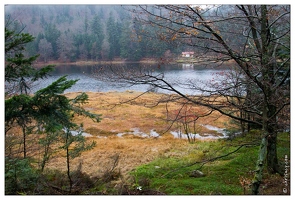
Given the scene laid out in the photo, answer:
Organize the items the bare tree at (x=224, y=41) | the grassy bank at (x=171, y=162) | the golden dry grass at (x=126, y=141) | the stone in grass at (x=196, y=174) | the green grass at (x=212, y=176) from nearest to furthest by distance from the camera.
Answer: the bare tree at (x=224, y=41) < the green grass at (x=212, y=176) < the grassy bank at (x=171, y=162) < the stone in grass at (x=196, y=174) < the golden dry grass at (x=126, y=141)

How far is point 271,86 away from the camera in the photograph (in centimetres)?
476

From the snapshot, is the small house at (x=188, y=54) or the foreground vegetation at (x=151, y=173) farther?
the small house at (x=188, y=54)

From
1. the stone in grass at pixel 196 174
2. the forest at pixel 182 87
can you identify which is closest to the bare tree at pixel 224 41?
the forest at pixel 182 87

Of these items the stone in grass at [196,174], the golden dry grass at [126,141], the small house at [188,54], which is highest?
the small house at [188,54]

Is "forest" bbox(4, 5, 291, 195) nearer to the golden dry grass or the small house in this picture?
the small house

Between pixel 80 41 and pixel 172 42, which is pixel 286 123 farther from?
pixel 80 41

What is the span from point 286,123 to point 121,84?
3333 millimetres

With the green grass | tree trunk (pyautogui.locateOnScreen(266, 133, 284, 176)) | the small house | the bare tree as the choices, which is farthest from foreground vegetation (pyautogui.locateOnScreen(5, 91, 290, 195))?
the small house

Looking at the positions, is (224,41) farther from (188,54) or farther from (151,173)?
(151,173)

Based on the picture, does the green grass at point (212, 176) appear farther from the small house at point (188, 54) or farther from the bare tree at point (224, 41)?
the small house at point (188, 54)

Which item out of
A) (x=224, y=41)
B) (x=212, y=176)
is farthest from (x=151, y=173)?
(x=224, y=41)

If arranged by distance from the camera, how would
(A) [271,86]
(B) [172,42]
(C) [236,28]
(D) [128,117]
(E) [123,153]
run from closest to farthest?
(A) [271,86]
(B) [172,42]
(C) [236,28]
(E) [123,153]
(D) [128,117]

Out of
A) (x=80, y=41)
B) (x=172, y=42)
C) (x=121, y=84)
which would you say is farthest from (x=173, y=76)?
(x=80, y=41)

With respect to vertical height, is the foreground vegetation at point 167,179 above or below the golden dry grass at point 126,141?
above
